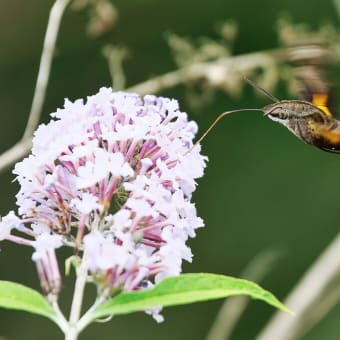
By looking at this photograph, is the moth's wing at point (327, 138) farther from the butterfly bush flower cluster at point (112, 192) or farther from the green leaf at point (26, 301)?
the green leaf at point (26, 301)

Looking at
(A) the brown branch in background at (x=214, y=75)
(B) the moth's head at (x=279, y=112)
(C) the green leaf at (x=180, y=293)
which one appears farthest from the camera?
A: (A) the brown branch in background at (x=214, y=75)

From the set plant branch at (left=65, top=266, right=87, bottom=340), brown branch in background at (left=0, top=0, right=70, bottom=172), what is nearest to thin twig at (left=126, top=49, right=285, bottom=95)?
brown branch in background at (left=0, top=0, right=70, bottom=172)

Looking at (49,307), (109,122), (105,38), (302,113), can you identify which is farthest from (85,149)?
(105,38)

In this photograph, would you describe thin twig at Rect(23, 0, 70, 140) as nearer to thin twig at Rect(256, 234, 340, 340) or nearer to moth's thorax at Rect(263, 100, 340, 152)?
moth's thorax at Rect(263, 100, 340, 152)

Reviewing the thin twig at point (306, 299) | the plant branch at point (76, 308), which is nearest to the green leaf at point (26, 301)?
the plant branch at point (76, 308)

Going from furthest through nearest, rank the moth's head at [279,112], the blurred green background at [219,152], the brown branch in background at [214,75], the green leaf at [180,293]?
the blurred green background at [219,152] < the brown branch in background at [214,75] < the moth's head at [279,112] < the green leaf at [180,293]

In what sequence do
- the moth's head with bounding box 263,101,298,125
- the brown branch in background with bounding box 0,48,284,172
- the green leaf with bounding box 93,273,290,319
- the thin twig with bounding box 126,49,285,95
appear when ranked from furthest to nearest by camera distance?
the thin twig with bounding box 126,49,285,95 → the brown branch in background with bounding box 0,48,284,172 → the moth's head with bounding box 263,101,298,125 → the green leaf with bounding box 93,273,290,319
